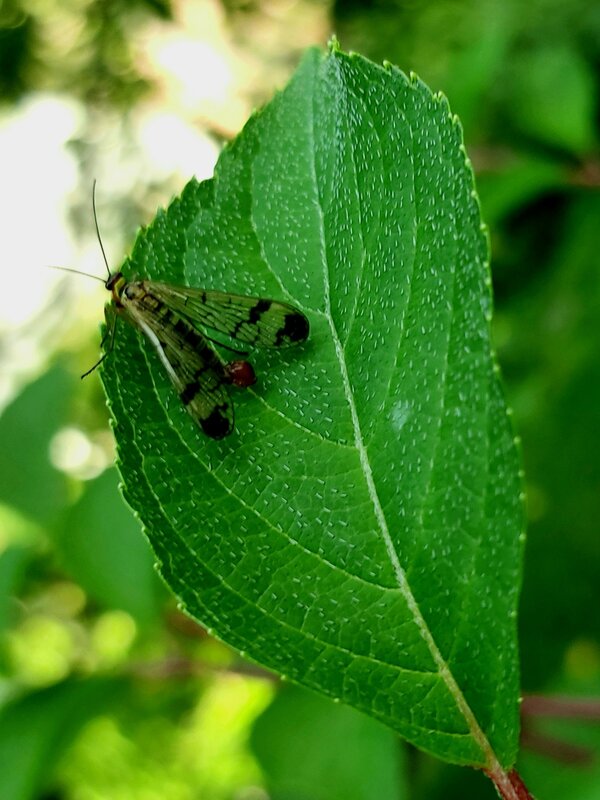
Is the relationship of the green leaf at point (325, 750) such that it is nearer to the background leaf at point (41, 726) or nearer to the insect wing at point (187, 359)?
the background leaf at point (41, 726)

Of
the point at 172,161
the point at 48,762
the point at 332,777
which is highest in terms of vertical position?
the point at 172,161

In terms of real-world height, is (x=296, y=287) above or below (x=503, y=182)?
below

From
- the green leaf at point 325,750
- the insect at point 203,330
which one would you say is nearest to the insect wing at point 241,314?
the insect at point 203,330

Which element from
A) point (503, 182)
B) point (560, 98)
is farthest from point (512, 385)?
point (560, 98)

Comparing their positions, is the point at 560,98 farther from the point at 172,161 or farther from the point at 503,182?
the point at 172,161

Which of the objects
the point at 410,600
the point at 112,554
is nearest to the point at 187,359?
the point at 410,600

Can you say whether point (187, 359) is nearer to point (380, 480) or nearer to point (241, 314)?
point (241, 314)
